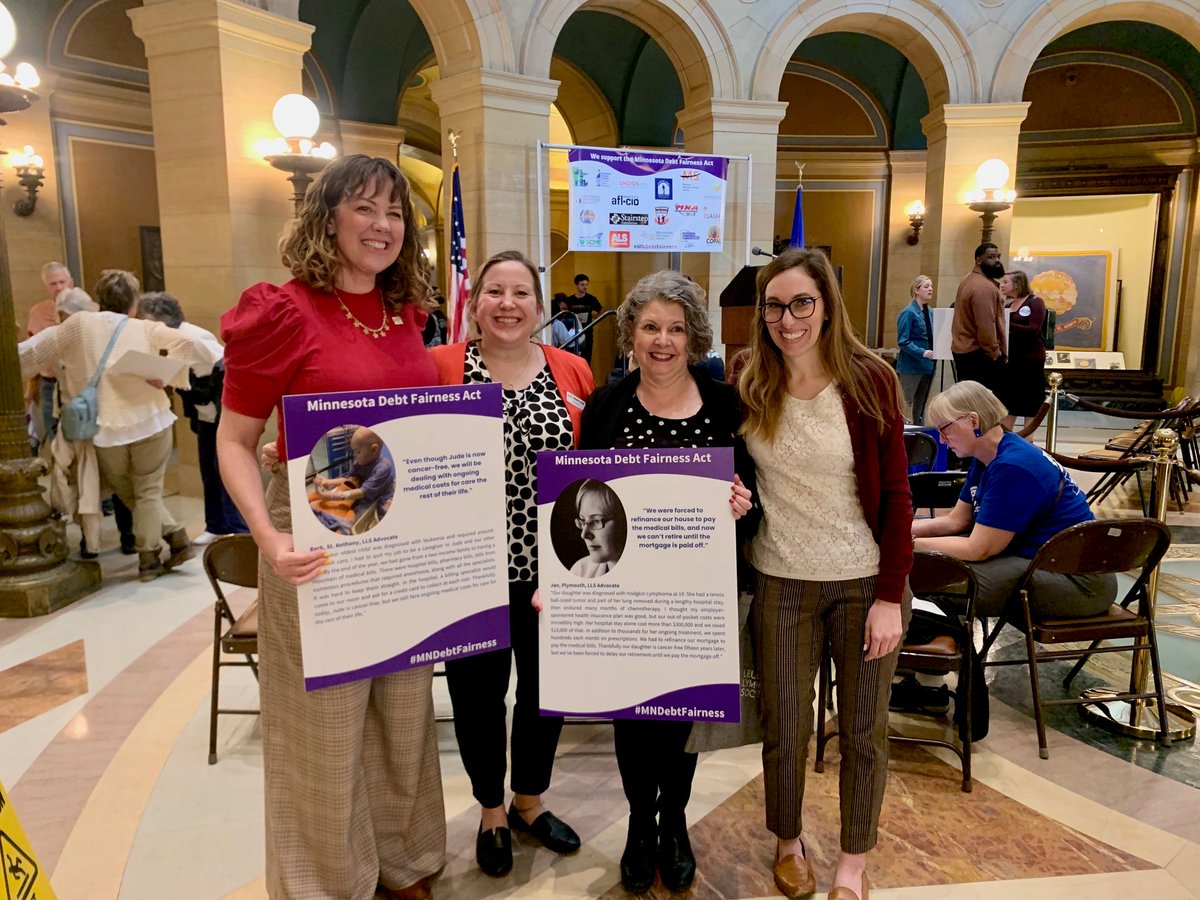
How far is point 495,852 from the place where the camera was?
2205 millimetres

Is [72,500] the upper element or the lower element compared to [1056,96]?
lower

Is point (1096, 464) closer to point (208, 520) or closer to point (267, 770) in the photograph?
point (267, 770)

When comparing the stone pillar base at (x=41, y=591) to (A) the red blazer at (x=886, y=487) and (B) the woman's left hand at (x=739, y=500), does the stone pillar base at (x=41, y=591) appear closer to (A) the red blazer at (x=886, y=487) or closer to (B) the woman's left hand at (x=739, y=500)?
(B) the woman's left hand at (x=739, y=500)

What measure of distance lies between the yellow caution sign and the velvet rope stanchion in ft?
10.8

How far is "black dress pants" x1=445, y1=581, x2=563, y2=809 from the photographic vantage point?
2.10 metres

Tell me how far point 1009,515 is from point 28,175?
959 cm

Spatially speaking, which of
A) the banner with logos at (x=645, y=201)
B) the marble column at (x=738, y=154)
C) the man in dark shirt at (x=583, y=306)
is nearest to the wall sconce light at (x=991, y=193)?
the marble column at (x=738, y=154)

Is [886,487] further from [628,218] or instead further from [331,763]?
[628,218]

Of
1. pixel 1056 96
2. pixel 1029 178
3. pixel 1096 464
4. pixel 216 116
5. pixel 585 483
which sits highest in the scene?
pixel 1056 96

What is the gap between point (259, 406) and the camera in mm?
1711

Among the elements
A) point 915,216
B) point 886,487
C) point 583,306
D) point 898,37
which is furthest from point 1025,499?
point 915,216

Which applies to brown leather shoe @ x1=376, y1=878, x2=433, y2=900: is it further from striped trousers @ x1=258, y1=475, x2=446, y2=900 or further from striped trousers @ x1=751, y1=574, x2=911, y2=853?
striped trousers @ x1=751, y1=574, x2=911, y2=853

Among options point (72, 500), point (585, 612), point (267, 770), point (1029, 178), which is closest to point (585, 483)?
point (585, 612)

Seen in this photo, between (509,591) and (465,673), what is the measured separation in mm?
283
